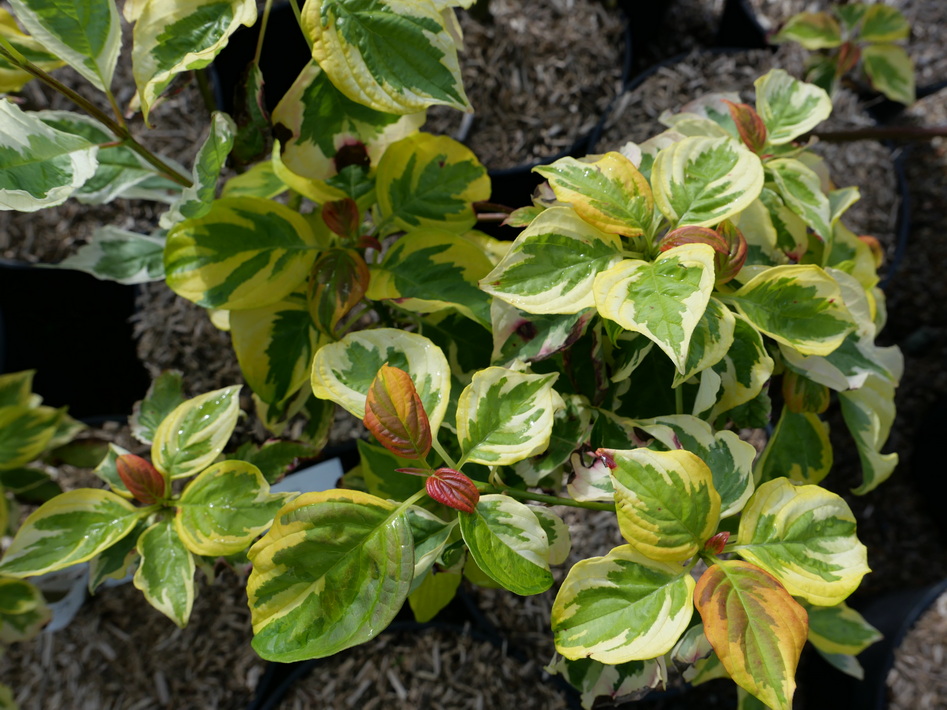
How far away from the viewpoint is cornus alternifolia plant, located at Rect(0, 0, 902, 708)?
558 mm

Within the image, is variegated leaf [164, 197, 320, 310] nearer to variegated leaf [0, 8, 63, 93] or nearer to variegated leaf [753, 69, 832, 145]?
variegated leaf [0, 8, 63, 93]

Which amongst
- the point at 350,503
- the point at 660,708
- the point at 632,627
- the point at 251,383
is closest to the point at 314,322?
the point at 251,383

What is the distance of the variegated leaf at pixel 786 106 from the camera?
0.82m

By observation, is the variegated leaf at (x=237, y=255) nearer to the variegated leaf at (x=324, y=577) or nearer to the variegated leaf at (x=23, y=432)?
the variegated leaf at (x=324, y=577)

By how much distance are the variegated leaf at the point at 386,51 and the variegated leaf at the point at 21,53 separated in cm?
41

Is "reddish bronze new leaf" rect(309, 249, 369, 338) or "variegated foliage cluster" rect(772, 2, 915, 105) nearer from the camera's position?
"reddish bronze new leaf" rect(309, 249, 369, 338)

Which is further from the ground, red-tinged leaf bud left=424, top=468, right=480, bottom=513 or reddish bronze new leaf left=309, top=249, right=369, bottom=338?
reddish bronze new leaf left=309, top=249, right=369, bottom=338

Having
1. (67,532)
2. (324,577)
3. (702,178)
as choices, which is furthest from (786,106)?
(67,532)

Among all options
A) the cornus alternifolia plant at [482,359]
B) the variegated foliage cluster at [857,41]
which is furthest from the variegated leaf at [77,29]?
the variegated foliage cluster at [857,41]

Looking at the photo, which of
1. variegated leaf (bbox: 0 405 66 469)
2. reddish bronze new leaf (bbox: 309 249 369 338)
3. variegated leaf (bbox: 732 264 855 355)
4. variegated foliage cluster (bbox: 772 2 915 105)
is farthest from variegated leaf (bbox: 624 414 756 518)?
variegated foliage cluster (bbox: 772 2 915 105)

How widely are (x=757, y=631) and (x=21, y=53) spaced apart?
984 mm

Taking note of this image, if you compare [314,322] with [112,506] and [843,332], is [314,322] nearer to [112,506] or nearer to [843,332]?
[112,506]

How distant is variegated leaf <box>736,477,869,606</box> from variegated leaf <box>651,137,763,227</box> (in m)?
0.26

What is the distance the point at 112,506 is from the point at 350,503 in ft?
1.20
